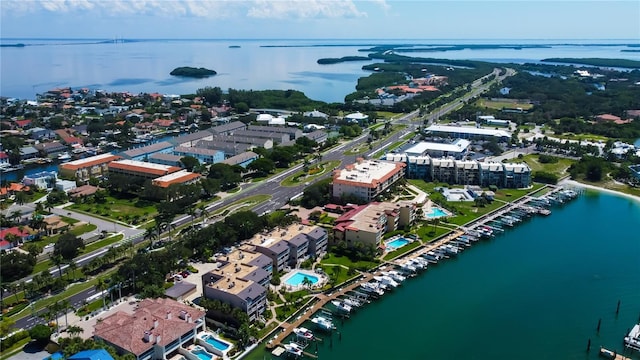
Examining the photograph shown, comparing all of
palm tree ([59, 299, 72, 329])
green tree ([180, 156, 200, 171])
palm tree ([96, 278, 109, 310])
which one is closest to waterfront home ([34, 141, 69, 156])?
green tree ([180, 156, 200, 171])

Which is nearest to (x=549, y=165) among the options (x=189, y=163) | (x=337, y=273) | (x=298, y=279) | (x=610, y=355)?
(x=610, y=355)

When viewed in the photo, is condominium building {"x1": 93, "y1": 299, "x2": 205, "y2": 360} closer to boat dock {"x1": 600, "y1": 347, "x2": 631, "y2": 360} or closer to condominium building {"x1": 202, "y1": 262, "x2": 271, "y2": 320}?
condominium building {"x1": 202, "y1": 262, "x2": 271, "y2": 320}

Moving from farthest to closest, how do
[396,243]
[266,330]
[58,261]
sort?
[396,243] < [58,261] < [266,330]

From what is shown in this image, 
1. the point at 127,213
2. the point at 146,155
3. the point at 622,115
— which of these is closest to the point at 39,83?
the point at 146,155

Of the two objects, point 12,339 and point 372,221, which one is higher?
point 372,221

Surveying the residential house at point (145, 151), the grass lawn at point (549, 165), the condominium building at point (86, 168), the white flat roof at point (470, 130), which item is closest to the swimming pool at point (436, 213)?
the grass lawn at point (549, 165)

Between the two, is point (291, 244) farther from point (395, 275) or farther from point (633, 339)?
point (633, 339)

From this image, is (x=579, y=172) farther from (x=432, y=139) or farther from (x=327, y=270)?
(x=327, y=270)
